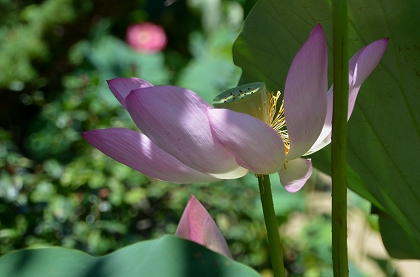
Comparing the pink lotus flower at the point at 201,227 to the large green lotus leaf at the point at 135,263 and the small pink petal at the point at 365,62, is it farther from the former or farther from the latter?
the small pink petal at the point at 365,62

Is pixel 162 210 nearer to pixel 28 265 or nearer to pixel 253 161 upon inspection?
pixel 28 265

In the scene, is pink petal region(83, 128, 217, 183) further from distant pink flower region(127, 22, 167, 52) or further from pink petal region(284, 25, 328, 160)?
distant pink flower region(127, 22, 167, 52)

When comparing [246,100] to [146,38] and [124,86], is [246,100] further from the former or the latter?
[146,38]

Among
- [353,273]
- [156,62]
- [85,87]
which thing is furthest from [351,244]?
[353,273]

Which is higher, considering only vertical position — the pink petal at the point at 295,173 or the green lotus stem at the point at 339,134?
the green lotus stem at the point at 339,134

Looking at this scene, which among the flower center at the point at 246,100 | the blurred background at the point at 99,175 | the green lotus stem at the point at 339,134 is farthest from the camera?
the blurred background at the point at 99,175

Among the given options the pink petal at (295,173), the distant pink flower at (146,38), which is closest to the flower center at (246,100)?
the pink petal at (295,173)

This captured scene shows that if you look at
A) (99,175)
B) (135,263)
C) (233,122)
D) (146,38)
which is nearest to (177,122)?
(233,122)

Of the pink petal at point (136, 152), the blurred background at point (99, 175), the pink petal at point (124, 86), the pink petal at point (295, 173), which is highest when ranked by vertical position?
the pink petal at point (124, 86)
